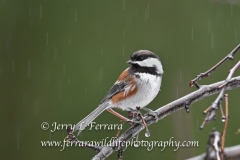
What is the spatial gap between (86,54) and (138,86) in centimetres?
258

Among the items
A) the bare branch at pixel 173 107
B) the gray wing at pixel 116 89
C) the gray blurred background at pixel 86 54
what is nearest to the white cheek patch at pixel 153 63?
the gray wing at pixel 116 89

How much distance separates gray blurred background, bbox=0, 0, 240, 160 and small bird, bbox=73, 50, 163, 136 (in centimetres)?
157

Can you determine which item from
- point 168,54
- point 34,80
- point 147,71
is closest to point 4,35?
point 34,80

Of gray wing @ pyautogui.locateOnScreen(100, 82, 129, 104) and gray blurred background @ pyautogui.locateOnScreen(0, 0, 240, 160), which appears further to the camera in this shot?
gray blurred background @ pyautogui.locateOnScreen(0, 0, 240, 160)

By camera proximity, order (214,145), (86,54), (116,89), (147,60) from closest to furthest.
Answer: (214,145) < (147,60) < (116,89) < (86,54)

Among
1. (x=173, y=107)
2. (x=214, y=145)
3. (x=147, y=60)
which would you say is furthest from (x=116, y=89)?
(x=214, y=145)

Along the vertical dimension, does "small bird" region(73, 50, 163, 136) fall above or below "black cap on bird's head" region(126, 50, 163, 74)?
below

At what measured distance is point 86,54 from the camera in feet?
15.2

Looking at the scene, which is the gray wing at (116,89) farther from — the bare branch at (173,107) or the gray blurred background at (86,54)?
the gray blurred background at (86,54)

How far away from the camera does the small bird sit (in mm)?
2012

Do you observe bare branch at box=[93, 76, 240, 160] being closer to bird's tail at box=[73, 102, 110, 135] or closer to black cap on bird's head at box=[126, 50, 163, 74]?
bird's tail at box=[73, 102, 110, 135]

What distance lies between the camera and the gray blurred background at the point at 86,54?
4.07 metres

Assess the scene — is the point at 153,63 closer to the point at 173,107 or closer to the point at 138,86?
the point at 138,86

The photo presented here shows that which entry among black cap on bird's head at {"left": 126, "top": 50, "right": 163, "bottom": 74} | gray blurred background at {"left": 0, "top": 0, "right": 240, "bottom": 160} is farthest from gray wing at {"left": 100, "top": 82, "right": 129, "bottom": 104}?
gray blurred background at {"left": 0, "top": 0, "right": 240, "bottom": 160}
